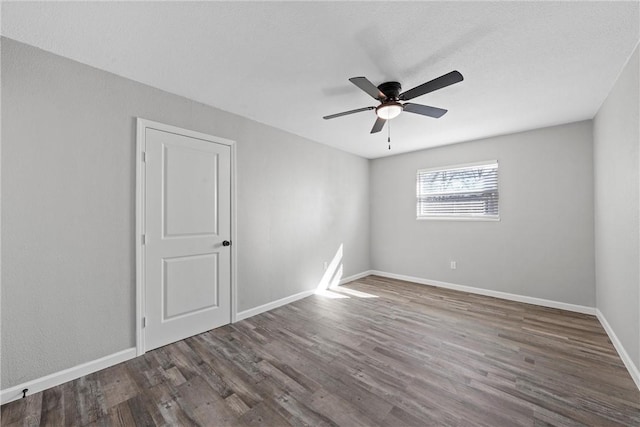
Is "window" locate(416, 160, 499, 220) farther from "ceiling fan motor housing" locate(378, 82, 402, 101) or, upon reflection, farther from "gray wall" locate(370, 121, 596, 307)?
"ceiling fan motor housing" locate(378, 82, 402, 101)

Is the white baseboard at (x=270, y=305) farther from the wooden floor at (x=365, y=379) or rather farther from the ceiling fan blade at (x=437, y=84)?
the ceiling fan blade at (x=437, y=84)

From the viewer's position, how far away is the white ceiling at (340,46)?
1581 millimetres

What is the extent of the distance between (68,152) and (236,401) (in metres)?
2.34

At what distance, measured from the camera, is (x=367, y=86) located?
200 centimetres

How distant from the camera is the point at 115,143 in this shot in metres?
2.28

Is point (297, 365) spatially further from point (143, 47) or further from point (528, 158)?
point (528, 158)

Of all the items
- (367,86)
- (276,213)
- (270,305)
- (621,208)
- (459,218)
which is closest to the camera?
(367,86)

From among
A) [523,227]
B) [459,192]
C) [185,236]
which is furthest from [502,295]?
[185,236]

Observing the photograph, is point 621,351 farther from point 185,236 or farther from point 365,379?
point 185,236

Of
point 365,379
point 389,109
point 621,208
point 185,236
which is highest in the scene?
point 389,109

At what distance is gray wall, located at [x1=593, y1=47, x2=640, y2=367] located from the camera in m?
1.96

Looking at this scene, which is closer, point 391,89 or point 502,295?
point 391,89

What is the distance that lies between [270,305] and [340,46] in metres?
3.09

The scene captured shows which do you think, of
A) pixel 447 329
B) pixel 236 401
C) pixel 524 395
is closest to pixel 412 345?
pixel 447 329
